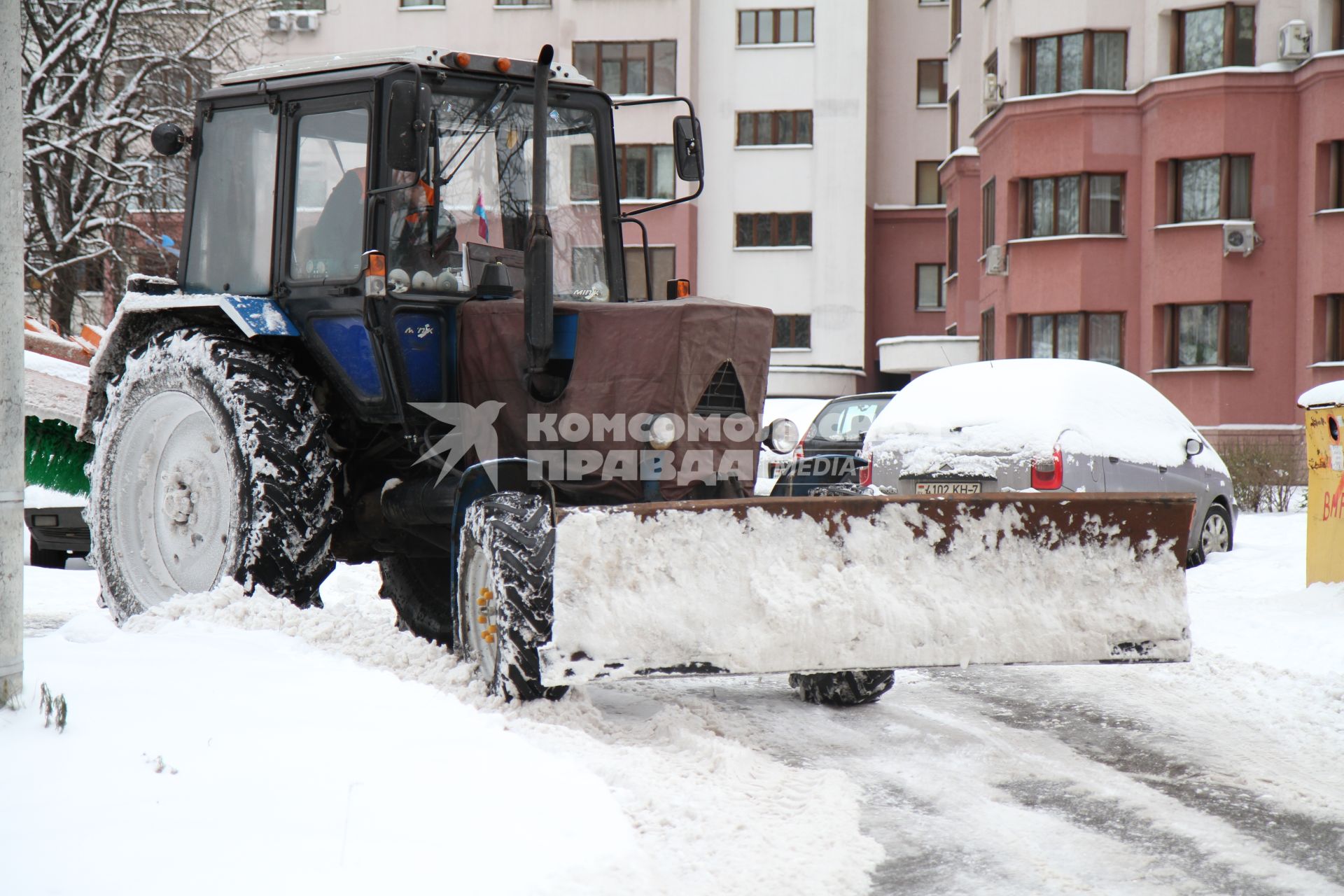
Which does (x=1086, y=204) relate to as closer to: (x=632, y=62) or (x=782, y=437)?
(x=632, y=62)

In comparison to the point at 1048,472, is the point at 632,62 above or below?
above

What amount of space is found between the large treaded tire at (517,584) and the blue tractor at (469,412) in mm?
11

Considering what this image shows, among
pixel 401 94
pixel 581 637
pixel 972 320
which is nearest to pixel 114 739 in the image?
pixel 581 637

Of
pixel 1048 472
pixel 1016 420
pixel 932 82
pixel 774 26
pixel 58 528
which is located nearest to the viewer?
pixel 1048 472

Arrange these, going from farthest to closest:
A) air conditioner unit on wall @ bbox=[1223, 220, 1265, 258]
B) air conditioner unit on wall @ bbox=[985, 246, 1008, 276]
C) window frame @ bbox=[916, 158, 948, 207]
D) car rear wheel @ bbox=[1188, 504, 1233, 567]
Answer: window frame @ bbox=[916, 158, 948, 207]
air conditioner unit on wall @ bbox=[985, 246, 1008, 276]
air conditioner unit on wall @ bbox=[1223, 220, 1265, 258]
car rear wheel @ bbox=[1188, 504, 1233, 567]

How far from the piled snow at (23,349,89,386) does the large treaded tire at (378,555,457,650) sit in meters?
4.54

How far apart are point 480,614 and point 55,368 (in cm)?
691

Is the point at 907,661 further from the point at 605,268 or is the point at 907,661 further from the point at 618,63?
the point at 618,63

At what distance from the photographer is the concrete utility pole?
153 inches

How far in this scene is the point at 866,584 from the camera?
15.9 ft

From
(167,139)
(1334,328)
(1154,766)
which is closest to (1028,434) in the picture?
(1154,766)

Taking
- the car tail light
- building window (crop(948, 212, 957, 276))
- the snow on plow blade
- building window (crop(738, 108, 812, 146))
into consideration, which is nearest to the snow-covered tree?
the car tail light

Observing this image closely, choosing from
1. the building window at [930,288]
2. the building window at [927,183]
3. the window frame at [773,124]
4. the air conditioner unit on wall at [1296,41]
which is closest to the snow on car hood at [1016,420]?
the air conditioner unit on wall at [1296,41]

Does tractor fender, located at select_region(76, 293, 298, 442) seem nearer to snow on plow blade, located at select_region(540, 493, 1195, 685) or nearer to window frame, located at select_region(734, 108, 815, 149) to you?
snow on plow blade, located at select_region(540, 493, 1195, 685)
